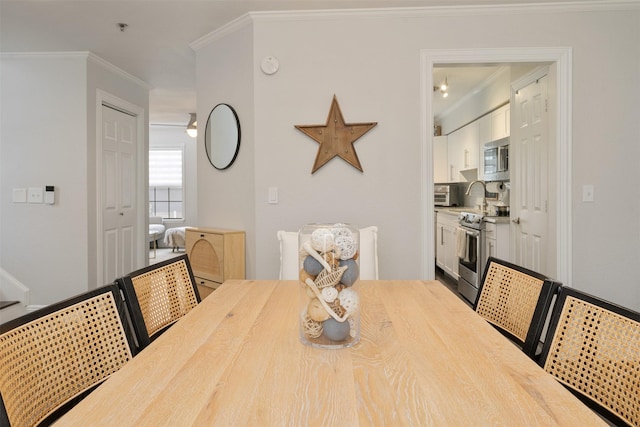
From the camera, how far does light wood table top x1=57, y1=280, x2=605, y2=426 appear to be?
671mm

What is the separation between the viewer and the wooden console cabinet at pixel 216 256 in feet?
9.55

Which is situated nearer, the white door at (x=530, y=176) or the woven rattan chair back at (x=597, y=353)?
the woven rattan chair back at (x=597, y=353)

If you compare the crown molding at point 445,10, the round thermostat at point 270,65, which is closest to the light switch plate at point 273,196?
the round thermostat at point 270,65

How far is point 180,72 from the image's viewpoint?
4191 mm

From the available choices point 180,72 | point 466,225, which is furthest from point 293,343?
point 180,72

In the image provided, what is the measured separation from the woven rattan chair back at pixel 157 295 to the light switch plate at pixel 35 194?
9.40ft

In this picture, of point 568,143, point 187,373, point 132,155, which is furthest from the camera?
point 132,155

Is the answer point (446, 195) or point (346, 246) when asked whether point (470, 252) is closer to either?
point (446, 195)

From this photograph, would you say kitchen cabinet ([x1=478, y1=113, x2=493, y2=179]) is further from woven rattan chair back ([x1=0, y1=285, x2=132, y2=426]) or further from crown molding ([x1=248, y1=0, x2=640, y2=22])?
woven rattan chair back ([x1=0, y1=285, x2=132, y2=426])

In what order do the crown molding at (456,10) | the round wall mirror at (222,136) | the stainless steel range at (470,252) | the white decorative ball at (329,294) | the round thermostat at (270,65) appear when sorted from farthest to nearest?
1. the stainless steel range at (470,252)
2. the round wall mirror at (222,136)
3. the round thermostat at (270,65)
4. the crown molding at (456,10)
5. the white decorative ball at (329,294)

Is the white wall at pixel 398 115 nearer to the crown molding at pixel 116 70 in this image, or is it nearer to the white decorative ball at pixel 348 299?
the crown molding at pixel 116 70

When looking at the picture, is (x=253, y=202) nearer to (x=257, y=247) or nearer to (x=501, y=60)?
(x=257, y=247)

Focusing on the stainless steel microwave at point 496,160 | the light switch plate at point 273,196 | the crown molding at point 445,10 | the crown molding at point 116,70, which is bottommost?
the light switch plate at point 273,196

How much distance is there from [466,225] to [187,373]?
3863 millimetres
